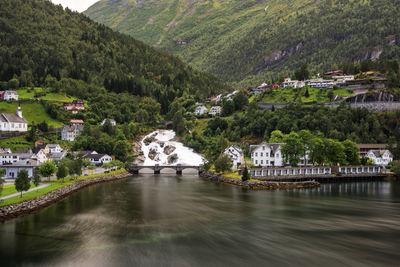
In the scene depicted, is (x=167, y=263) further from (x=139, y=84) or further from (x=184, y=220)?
(x=139, y=84)

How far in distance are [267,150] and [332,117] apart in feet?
124

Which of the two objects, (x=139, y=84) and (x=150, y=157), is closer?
(x=150, y=157)

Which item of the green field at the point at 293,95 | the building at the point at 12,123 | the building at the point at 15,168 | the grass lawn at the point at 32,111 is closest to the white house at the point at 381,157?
the green field at the point at 293,95

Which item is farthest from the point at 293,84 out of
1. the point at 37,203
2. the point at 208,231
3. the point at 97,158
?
the point at 37,203

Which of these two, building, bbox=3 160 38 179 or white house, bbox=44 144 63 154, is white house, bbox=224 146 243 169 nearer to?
building, bbox=3 160 38 179

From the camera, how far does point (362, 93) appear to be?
430 ft

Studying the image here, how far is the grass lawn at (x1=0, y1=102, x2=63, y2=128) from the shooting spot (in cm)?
12022

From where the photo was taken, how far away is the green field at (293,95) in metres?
136

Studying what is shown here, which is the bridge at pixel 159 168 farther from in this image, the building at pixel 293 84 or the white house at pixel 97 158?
the building at pixel 293 84

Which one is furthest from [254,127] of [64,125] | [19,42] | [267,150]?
[19,42]

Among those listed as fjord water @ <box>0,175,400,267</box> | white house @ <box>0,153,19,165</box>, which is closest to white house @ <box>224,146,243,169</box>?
fjord water @ <box>0,175,400,267</box>

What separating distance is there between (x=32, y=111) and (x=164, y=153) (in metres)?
52.2

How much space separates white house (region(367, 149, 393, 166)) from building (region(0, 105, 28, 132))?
107 m

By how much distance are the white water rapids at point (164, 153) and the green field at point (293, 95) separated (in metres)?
46.1
